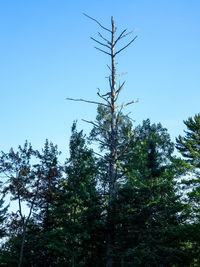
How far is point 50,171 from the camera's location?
70.7ft

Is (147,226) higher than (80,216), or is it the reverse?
(80,216)

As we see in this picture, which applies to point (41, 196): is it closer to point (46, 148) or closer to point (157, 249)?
point (46, 148)

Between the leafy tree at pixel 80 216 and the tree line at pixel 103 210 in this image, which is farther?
the leafy tree at pixel 80 216

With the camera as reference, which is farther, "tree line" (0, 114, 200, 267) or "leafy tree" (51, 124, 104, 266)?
"leafy tree" (51, 124, 104, 266)

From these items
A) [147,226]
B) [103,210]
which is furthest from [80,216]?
[147,226]

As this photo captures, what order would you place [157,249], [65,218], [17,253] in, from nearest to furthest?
[157,249] → [65,218] → [17,253]

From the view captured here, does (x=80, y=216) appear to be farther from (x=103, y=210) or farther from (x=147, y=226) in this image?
(x=147, y=226)

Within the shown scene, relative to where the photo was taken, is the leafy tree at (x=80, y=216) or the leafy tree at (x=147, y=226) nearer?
Answer: the leafy tree at (x=147, y=226)

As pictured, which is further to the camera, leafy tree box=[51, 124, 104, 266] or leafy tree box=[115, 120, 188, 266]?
leafy tree box=[51, 124, 104, 266]

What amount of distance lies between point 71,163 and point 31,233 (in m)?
7.51

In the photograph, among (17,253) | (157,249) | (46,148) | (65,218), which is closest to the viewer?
(157,249)

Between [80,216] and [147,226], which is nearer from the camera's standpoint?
[147,226]

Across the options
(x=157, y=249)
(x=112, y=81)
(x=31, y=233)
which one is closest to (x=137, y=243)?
(x=157, y=249)

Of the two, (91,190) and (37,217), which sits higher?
(91,190)
